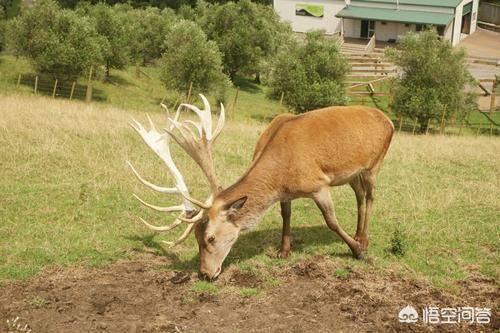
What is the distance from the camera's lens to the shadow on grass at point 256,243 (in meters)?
9.64

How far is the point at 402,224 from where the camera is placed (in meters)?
11.4

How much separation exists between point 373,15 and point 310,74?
27.8 m

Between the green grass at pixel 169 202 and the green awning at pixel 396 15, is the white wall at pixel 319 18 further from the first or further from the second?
the green grass at pixel 169 202

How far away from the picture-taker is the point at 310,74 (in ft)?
109

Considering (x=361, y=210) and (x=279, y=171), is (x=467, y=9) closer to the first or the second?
(x=361, y=210)

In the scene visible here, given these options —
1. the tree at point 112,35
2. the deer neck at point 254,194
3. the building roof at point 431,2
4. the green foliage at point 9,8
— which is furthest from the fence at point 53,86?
the building roof at point 431,2

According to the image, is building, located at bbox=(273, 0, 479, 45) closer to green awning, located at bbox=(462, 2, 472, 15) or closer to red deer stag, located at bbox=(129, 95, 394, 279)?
green awning, located at bbox=(462, 2, 472, 15)

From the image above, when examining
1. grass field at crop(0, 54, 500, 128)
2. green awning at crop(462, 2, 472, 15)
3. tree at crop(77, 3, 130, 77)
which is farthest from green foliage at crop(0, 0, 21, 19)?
green awning at crop(462, 2, 472, 15)

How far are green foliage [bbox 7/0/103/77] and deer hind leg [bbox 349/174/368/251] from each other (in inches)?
954

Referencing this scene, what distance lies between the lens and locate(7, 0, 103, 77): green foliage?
3162 centimetres

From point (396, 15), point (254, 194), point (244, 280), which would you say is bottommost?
point (244, 280)

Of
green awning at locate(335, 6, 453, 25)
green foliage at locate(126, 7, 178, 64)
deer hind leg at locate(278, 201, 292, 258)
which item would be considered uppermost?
green awning at locate(335, 6, 453, 25)

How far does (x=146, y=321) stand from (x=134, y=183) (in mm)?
5543

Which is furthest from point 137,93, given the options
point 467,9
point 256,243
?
point 467,9
